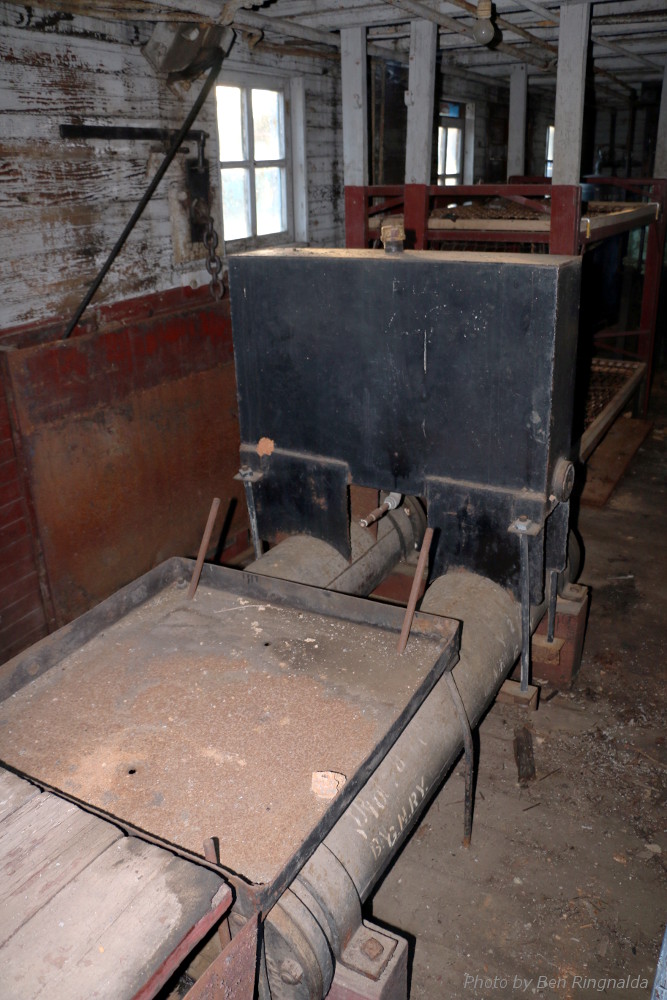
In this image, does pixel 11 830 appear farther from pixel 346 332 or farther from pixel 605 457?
pixel 605 457

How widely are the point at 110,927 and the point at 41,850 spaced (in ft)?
0.93

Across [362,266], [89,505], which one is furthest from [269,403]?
[89,505]

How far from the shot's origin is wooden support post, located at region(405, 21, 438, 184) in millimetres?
4645

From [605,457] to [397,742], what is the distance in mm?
5268

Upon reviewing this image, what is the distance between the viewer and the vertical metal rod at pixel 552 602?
3.34 metres

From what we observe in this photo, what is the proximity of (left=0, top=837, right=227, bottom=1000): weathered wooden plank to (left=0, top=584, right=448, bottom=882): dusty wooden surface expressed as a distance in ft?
0.58

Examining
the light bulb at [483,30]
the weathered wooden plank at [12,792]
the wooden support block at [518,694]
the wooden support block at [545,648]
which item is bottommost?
the wooden support block at [518,694]

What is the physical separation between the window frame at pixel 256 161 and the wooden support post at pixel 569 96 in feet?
6.50

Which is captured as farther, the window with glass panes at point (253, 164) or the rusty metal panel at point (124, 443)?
the window with glass panes at point (253, 164)

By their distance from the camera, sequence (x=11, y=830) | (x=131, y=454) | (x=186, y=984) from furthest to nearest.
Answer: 1. (x=131, y=454)
2. (x=186, y=984)
3. (x=11, y=830)

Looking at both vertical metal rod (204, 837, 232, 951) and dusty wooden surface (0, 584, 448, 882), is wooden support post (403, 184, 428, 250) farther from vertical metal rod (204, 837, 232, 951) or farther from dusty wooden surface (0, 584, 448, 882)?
vertical metal rod (204, 837, 232, 951)

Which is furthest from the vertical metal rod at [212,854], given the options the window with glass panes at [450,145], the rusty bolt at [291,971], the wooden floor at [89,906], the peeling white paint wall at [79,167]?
the window with glass panes at [450,145]

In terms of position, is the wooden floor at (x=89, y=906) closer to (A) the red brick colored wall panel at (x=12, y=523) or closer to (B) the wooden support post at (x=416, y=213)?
(A) the red brick colored wall panel at (x=12, y=523)

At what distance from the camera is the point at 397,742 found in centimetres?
220
